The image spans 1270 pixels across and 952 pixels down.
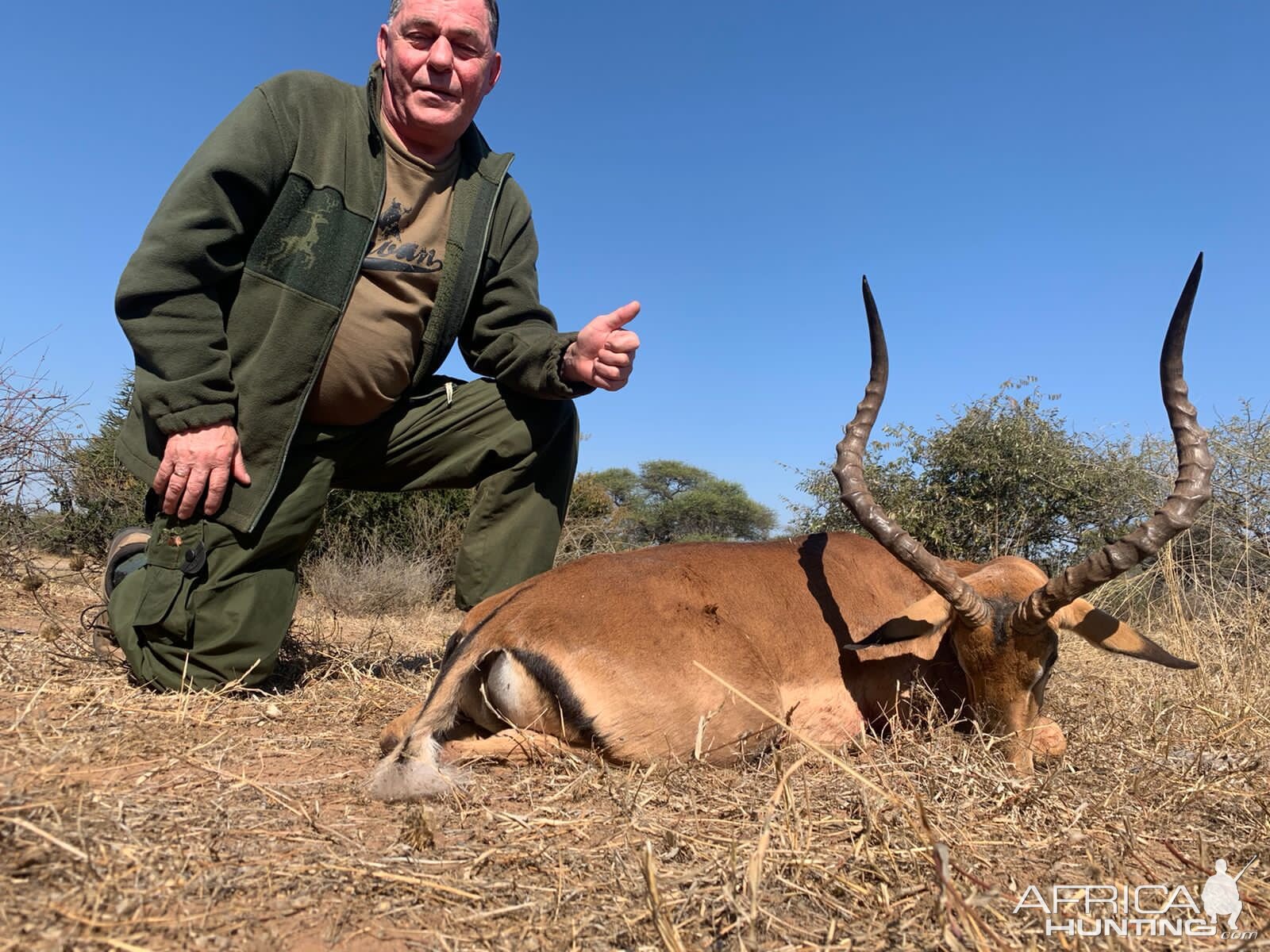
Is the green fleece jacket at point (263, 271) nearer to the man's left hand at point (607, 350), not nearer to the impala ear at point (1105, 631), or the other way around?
the man's left hand at point (607, 350)

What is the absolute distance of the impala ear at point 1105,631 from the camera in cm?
357

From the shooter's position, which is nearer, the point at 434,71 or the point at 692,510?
the point at 434,71

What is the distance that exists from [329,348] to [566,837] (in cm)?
250

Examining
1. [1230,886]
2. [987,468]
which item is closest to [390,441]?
[1230,886]

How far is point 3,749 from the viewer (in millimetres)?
2445

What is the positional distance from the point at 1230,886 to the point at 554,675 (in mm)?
1978

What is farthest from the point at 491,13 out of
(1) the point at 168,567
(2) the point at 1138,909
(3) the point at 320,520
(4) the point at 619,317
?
(2) the point at 1138,909

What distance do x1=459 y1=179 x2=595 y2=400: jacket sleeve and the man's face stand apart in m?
0.47

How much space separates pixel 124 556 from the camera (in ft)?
13.9

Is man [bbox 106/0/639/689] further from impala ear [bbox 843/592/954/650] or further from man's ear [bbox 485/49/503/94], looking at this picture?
impala ear [bbox 843/592/954/650]

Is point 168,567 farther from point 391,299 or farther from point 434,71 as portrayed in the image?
point 434,71

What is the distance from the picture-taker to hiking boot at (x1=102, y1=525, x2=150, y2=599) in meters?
4.13

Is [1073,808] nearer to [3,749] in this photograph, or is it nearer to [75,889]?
[75,889]

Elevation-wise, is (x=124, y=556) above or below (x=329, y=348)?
below
